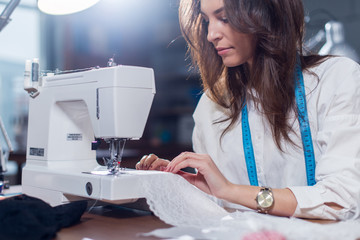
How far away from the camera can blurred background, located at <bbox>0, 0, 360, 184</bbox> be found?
393cm

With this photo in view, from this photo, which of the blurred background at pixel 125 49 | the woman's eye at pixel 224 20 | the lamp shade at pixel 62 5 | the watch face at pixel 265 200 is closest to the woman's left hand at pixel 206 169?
the watch face at pixel 265 200

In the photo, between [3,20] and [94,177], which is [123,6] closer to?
[3,20]

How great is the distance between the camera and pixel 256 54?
59.8 inches

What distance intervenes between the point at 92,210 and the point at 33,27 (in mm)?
3443

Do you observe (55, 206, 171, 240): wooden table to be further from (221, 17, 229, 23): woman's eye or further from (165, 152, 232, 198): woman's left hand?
(221, 17, 229, 23): woman's eye

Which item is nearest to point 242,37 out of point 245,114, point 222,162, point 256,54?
point 256,54

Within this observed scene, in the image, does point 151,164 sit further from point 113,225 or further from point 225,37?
point 225,37

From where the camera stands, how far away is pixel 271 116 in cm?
146

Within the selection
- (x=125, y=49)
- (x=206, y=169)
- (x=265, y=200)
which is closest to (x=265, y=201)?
(x=265, y=200)

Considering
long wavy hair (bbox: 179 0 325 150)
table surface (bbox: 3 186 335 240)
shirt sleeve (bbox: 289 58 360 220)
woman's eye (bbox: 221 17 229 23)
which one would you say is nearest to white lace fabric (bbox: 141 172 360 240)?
table surface (bbox: 3 186 335 240)

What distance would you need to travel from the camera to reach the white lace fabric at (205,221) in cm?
83

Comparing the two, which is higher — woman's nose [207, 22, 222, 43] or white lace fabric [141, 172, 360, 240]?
woman's nose [207, 22, 222, 43]

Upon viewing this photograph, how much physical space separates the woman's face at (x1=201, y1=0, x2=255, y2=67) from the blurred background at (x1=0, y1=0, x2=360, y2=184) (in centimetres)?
239

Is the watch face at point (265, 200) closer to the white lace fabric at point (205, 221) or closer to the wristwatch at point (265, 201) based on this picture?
the wristwatch at point (265, 201)
